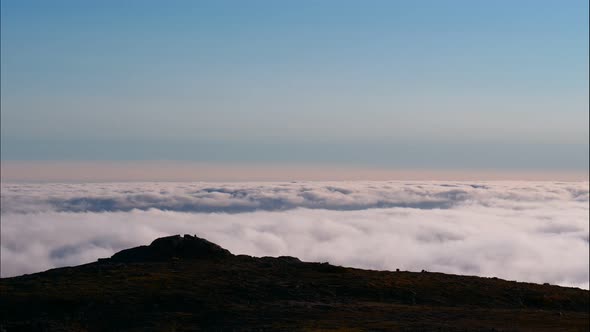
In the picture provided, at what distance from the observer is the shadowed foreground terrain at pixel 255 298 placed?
5209 centimetres

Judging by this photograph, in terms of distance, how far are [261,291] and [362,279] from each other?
1104 centimetres

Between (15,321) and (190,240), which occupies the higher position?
(190,240)

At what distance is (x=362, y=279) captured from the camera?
67250 millimetres

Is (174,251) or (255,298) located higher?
(174,251)

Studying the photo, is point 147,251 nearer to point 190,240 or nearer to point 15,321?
point 190,240

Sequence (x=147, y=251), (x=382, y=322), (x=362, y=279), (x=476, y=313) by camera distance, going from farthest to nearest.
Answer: (x=147, y=251), (x=362, y=279), (x=476, y=313), (x=382, y=322)

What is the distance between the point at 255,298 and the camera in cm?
5856

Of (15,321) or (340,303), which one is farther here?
(340,303)

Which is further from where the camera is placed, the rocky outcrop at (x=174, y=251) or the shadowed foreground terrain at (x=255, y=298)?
the rocky outcrop at (x=174, y=251)

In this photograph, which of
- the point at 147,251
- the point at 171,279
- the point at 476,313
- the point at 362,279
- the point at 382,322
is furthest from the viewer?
the point at 147,251

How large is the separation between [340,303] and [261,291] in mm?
6385

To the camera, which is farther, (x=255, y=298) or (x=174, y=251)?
(x=174, y=251)

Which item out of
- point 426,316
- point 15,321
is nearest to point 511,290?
point 426,316

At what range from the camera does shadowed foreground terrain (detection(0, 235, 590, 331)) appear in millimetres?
52094
